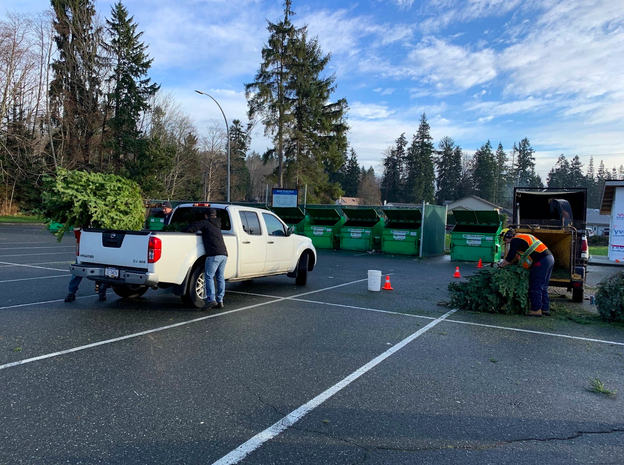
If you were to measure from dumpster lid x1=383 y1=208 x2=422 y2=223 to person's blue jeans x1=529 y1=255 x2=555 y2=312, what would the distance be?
10846 mm

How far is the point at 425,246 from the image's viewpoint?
18672 millimetres

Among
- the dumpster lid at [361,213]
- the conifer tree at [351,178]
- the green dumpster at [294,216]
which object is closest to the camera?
the dumpster lid at [361,213]

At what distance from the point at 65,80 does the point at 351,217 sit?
110ft

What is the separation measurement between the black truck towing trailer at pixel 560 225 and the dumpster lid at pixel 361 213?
937cm

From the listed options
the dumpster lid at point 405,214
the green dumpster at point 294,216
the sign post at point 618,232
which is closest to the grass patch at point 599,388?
the sign post at point 618,232

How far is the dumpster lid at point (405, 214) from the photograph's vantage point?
1875 centimetres

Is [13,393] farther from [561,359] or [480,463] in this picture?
[561,359]

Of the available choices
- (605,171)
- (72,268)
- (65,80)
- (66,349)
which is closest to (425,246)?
(72,268)

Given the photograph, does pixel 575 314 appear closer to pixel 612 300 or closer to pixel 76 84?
pixel 612 300

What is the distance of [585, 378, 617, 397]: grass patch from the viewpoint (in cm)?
439

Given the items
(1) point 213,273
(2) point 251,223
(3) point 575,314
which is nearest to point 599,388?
(3) point 575,314

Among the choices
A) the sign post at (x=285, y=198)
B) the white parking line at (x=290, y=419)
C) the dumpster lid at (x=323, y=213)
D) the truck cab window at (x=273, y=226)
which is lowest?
the white parking line at (x=290, y=419)

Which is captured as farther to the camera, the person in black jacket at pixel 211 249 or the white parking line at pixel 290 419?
the person in black jacket at pixel 211 249

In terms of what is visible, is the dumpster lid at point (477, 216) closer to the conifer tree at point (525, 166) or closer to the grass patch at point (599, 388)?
the grass patch at point (599, 388)
